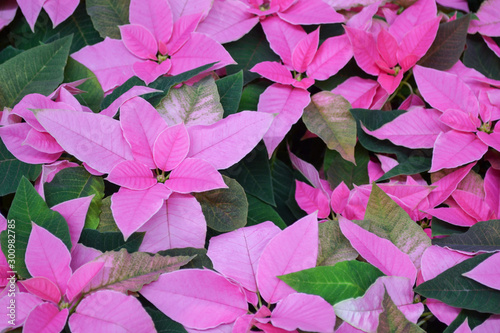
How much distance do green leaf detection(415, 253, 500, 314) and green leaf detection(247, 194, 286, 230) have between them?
0.63 ft

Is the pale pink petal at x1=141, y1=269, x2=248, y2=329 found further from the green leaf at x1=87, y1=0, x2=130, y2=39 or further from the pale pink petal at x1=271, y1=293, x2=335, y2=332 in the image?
the green leaf at x1=87, y1=0, x2=130, y2=39

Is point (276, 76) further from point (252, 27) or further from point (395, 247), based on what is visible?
point (395, 247)

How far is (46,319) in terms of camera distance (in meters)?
0.45

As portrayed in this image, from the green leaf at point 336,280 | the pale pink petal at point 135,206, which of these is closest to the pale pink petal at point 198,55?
the pale pink petal at point 135,206

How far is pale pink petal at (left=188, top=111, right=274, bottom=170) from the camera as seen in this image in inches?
21.5

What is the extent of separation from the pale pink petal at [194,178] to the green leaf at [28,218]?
0.12 m

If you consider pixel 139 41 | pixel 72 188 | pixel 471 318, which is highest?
pixel 139 41

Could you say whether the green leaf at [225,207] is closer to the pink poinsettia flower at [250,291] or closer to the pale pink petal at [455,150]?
the pink poinsettia flower at [250,291]

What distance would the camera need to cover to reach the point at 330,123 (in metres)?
0.67

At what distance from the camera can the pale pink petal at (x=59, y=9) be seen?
71 cm

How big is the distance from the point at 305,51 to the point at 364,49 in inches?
3.4

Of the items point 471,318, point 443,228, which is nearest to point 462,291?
point 471,318

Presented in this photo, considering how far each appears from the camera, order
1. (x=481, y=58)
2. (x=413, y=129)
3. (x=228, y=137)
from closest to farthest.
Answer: (x=228, y=137), (x=413, y=129), (x=481, y=58)

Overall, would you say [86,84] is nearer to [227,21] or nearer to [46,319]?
[227,21]
